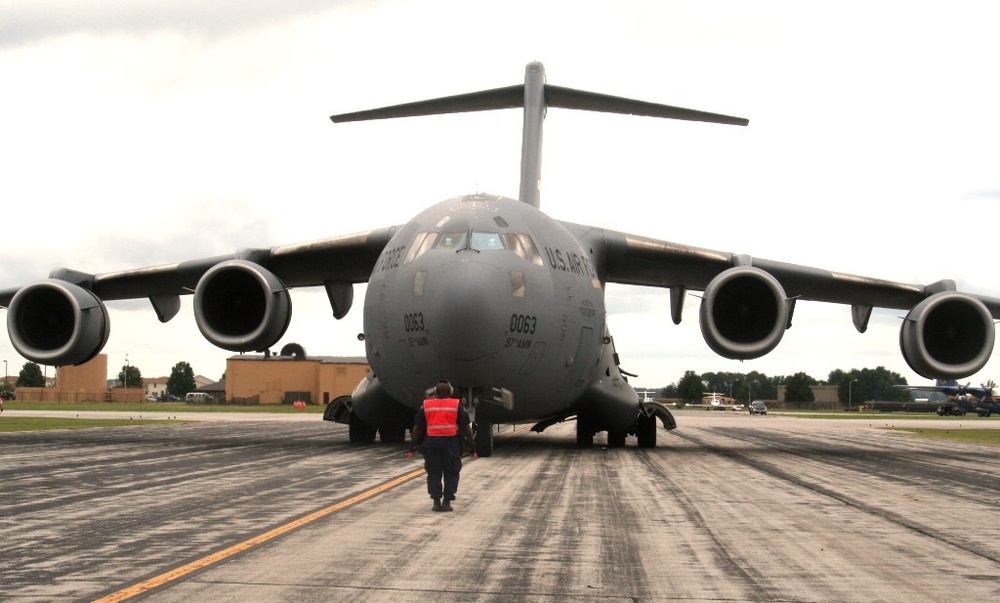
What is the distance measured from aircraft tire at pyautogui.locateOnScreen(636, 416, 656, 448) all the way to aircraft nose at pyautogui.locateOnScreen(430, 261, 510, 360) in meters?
7.05

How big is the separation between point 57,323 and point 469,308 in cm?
1033

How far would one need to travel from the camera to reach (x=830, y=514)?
10266mm

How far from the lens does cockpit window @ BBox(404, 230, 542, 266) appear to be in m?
15.4

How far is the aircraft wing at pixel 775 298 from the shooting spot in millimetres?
18625

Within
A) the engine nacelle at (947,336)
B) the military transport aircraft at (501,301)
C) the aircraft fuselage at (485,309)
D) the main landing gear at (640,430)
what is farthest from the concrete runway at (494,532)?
the main landing gear at (640,430)

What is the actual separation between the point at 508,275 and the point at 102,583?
9407mm

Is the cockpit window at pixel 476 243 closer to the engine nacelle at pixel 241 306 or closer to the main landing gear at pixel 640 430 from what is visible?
the engine nacelle at pixel 241 306

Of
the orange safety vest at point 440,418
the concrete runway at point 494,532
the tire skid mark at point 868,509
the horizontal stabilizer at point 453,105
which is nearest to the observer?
the concrete runway at point 494,532

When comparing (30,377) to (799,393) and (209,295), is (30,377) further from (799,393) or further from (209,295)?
(209,295)

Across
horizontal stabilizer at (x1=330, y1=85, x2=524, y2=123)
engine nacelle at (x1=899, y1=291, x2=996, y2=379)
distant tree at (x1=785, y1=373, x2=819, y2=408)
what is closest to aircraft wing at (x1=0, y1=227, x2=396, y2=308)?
horizontal stabilizer at (x1=330, y1=85, x2=524, y2=123)

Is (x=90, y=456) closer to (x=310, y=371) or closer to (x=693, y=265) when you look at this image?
(x=693, y=265)

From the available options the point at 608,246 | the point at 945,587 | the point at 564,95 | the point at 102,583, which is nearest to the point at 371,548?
the point at 102,583

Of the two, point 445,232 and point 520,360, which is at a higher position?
point 445,232

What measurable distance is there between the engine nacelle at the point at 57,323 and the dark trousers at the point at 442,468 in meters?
12.0
